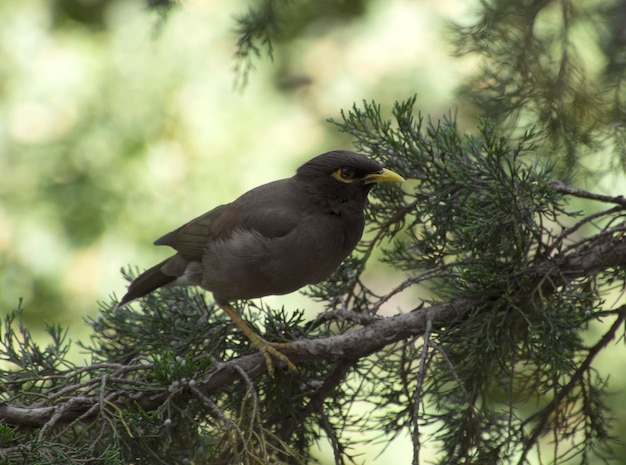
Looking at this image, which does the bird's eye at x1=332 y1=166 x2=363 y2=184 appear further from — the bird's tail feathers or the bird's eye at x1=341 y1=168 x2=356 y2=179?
the bird's tail feathers

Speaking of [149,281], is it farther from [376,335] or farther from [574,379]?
[574,379]

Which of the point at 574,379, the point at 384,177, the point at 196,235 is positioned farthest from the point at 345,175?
the point at 574,379

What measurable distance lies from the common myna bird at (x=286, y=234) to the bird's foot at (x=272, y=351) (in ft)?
0.49

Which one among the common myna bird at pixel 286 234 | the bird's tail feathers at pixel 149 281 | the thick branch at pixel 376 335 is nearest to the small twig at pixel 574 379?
the thick branch at pixel 376 335

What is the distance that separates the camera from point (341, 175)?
322 cm

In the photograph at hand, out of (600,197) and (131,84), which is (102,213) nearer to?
(131,84)

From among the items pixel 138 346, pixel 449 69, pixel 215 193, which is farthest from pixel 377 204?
pixel 449 69

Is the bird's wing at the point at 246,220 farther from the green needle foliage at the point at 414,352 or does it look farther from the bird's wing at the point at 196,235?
the green needle foliage at the point at 414,352

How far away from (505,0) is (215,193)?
11.4ft

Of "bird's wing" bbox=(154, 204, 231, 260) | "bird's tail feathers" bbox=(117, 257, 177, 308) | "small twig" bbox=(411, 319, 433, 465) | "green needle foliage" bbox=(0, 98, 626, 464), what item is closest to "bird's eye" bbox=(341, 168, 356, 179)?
"green needle foliage" bbox=(0, 98, 626, 464)

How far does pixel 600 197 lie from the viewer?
2.28 metres

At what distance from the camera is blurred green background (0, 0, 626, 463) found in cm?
609

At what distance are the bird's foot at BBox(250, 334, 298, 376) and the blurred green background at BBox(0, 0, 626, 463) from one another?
3.37m

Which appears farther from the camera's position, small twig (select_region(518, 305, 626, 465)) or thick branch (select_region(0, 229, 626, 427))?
small twig (select_region(518, 305, 626, 465))
